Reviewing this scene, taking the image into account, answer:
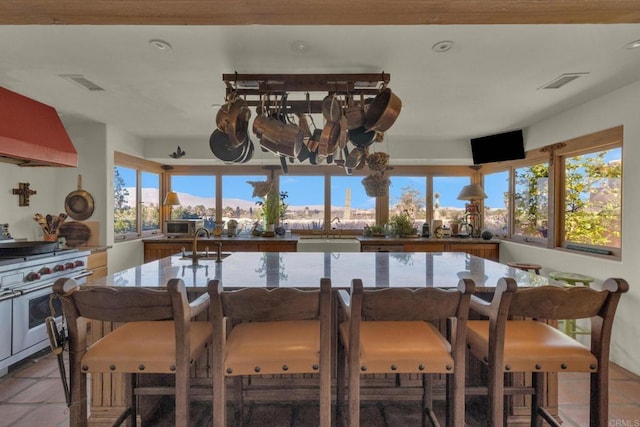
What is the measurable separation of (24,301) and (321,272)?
255cm

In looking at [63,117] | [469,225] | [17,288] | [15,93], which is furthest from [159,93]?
[469,225]

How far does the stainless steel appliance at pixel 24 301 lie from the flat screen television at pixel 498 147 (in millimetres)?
5250

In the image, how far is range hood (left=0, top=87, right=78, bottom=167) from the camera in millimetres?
2641

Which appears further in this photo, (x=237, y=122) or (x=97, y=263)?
(x=97, y=263)

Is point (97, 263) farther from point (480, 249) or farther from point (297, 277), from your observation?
point (480, 249)

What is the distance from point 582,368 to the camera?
1405 millimetres

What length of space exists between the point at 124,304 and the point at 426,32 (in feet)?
7.07

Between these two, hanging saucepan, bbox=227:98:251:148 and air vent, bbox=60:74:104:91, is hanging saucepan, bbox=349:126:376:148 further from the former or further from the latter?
air vent, bbox=60:74:104:91

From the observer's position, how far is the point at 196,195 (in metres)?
5.70

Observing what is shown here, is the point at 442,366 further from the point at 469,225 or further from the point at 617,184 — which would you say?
the point at 469,225

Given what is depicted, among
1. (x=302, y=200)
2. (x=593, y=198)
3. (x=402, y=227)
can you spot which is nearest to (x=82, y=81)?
(x=302, y=200)

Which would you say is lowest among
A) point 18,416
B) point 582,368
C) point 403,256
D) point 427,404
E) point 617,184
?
point 18,416

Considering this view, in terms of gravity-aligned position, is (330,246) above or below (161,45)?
below

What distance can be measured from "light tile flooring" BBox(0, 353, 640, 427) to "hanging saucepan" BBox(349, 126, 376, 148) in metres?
1.86
